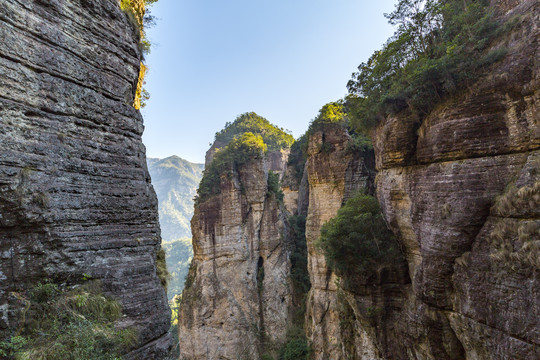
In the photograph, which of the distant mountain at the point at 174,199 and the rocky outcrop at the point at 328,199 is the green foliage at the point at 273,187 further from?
the distant mountain at the point at 174,199

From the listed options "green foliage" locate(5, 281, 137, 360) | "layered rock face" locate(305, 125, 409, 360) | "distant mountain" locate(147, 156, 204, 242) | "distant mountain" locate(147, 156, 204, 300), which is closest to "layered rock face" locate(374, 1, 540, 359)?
"layered rock face" locate(305, 125, 409, 360)

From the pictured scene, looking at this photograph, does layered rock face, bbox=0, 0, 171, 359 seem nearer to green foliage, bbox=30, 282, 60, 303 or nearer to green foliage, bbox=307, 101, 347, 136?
green foliage, bbox=30, 282, 60, 303

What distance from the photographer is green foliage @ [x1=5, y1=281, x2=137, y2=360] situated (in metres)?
3.52

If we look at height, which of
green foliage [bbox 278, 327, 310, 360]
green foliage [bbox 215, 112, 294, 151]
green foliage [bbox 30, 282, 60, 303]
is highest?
green foliage [bbox 215, 112, 294, 151]

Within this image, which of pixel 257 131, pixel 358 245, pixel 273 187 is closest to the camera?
pixel 358 245

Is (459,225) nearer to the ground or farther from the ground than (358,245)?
farther from the ground

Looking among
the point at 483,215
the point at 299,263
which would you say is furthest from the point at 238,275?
the point at 483,215

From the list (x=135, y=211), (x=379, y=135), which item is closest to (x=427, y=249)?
(x=379, y=135)

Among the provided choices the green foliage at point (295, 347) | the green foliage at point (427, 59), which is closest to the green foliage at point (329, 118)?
the green foliage at point (427, 59)

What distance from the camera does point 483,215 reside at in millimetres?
8422

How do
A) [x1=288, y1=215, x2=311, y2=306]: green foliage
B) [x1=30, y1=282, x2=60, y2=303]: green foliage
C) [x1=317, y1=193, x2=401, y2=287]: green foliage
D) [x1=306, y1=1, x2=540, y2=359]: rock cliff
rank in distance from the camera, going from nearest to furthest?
[x1=30, y1=282, x2=60, y2=303]: green foliage
[x1=306, y1=1, x2=540, y2=359]: rock cliff
[x1=317, y1=193, x2=401, y2=287]: green foliage
[x1=288, y1=215, x2=311, y2=306]: green foliage

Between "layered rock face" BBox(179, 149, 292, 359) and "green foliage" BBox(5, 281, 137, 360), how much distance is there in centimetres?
1987

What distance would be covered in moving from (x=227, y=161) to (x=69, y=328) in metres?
22.0

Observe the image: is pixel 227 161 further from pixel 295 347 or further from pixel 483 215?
pixel 483 215
